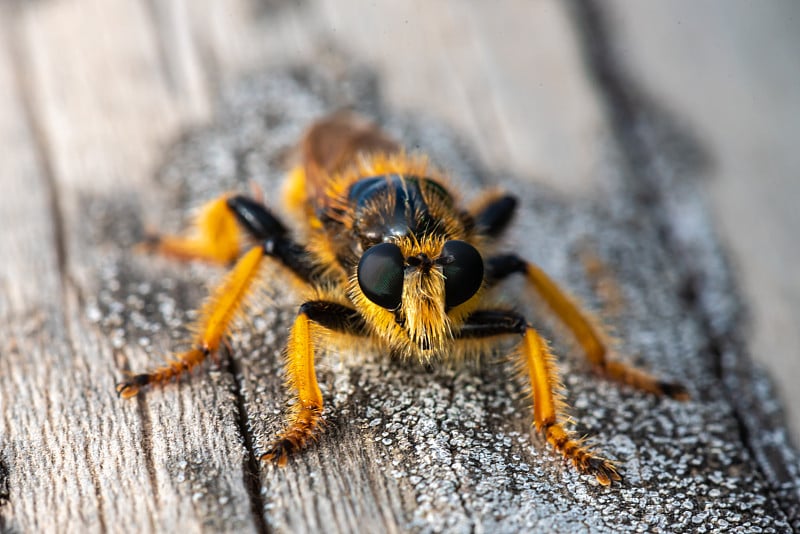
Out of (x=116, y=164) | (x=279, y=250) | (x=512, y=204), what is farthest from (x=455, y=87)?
(x=116, y=164)

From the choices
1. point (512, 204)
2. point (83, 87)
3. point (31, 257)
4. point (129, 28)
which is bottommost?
point (512, 204)

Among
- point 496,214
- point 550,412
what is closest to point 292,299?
point 496,214

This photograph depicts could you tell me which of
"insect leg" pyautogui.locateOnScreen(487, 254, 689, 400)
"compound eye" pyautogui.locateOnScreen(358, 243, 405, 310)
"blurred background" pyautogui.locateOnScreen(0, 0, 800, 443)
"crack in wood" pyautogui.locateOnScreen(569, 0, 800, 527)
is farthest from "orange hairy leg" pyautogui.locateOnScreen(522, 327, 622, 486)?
"blurred background" pyautogui.locateOnScreen(0, 0, 800, 443)

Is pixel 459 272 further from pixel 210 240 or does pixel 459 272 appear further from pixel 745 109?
pixel 745 109

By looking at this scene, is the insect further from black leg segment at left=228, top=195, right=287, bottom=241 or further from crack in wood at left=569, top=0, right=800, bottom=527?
crack in wood at left=569, top=0, right=800, bottom=527

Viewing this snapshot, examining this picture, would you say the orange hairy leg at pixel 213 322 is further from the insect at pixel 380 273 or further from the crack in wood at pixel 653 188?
the crack in wood at pixel 653 188

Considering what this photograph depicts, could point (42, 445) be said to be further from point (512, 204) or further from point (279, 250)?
point (512, 204)
